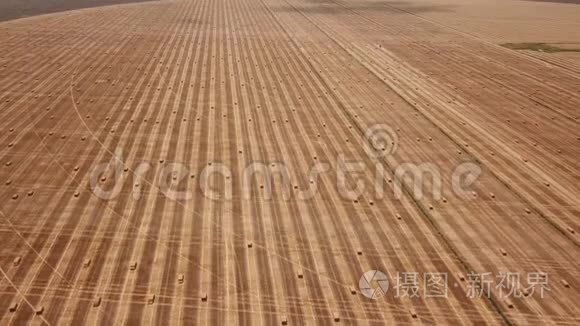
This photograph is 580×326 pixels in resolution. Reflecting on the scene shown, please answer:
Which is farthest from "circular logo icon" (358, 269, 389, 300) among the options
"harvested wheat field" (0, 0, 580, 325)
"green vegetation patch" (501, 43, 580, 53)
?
"green vegetation patch" (501, 43, 580, 53)

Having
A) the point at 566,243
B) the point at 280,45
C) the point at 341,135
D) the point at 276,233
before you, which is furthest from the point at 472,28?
the point at 276,233

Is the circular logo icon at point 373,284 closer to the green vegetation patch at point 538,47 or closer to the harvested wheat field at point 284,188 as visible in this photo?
the harvested wheat field at point 284,188

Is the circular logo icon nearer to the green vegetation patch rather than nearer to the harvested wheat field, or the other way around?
the harvested wheat field

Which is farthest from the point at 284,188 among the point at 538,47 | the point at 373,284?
the point at 538,47

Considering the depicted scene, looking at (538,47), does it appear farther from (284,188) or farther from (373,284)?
(373,284)

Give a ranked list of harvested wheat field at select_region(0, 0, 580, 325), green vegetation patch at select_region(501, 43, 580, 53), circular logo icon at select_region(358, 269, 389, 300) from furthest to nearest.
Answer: green vegetation patch at select_region(501, 43, 580, 53) → circular logo icon at select_region(358, 269, 389, 300) → harvested wheat field at select_region(0, 0, 580, 325)

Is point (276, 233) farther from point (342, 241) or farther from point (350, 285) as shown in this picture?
point (350, 285)

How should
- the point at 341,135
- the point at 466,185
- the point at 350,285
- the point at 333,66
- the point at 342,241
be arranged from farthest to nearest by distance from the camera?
the point at 333,66
the point at 341,135
the point at 466,185
the point at 342,241
the point at 350,285
